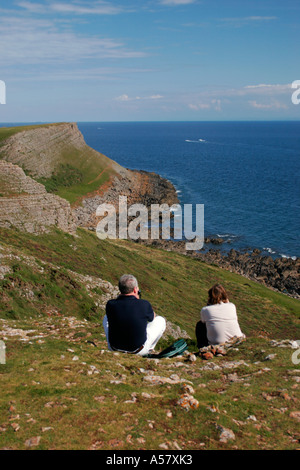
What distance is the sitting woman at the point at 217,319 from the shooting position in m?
11.7

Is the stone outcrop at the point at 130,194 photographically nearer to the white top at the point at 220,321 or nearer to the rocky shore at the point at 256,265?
the rocky shore at the point at 256,265

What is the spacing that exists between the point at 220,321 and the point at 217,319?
0.49 feet

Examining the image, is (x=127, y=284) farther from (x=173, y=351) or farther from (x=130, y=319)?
(x=173, y=351)

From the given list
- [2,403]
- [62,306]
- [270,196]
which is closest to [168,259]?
[62,306]

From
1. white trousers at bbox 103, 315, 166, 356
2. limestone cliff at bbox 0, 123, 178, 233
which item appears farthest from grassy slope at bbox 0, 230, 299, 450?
limestone cliff at bbox 0, 123, 178, 233

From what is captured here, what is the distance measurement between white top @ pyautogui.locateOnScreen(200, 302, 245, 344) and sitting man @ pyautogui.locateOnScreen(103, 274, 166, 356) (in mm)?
1624

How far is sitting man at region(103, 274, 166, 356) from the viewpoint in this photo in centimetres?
1030

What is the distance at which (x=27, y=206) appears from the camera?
105 ft

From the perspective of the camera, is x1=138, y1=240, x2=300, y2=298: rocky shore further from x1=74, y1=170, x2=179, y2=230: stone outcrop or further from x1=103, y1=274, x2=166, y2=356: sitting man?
x1=103, y1=274, x2=166, y2=356: sitting man

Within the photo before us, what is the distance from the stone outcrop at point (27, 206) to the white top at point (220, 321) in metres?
22.6

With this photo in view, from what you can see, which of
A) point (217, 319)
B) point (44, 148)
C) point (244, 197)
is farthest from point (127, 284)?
point (244, 197)

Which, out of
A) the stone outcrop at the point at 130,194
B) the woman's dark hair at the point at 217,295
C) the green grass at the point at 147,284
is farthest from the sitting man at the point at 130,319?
the stone outcrop at the point at 130,194

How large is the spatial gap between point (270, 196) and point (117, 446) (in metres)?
111

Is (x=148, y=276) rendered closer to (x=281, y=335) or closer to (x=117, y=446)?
(x=281, y=335)
